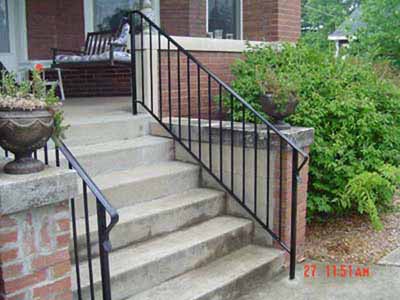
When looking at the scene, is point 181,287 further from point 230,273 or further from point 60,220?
point 60,220

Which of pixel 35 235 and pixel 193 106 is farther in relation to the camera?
pixel 193 106

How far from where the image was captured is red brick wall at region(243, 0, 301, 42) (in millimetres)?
7000

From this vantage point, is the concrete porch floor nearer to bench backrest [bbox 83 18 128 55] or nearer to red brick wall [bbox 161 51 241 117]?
red brick wall [bbox 161 51 241 117]

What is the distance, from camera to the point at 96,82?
813 centimetres

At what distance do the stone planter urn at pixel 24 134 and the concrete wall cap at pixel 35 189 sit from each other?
59mm

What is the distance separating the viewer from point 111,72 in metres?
8.16

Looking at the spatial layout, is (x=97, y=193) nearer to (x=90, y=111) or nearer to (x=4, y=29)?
(x=90, y=111)

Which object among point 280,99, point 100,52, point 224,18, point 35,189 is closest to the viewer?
point 35,189

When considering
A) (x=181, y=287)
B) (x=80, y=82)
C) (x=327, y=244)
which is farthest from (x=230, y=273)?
(x=80, y=82)

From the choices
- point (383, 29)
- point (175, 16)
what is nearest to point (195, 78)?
point (175, 16)

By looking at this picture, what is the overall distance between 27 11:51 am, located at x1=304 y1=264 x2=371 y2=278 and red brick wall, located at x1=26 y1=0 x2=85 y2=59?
5.48 meters

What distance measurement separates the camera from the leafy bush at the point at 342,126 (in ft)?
15.0

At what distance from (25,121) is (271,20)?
528 cm

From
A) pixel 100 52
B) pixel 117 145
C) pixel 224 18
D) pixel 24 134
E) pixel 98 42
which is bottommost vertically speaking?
pixel 117 145
